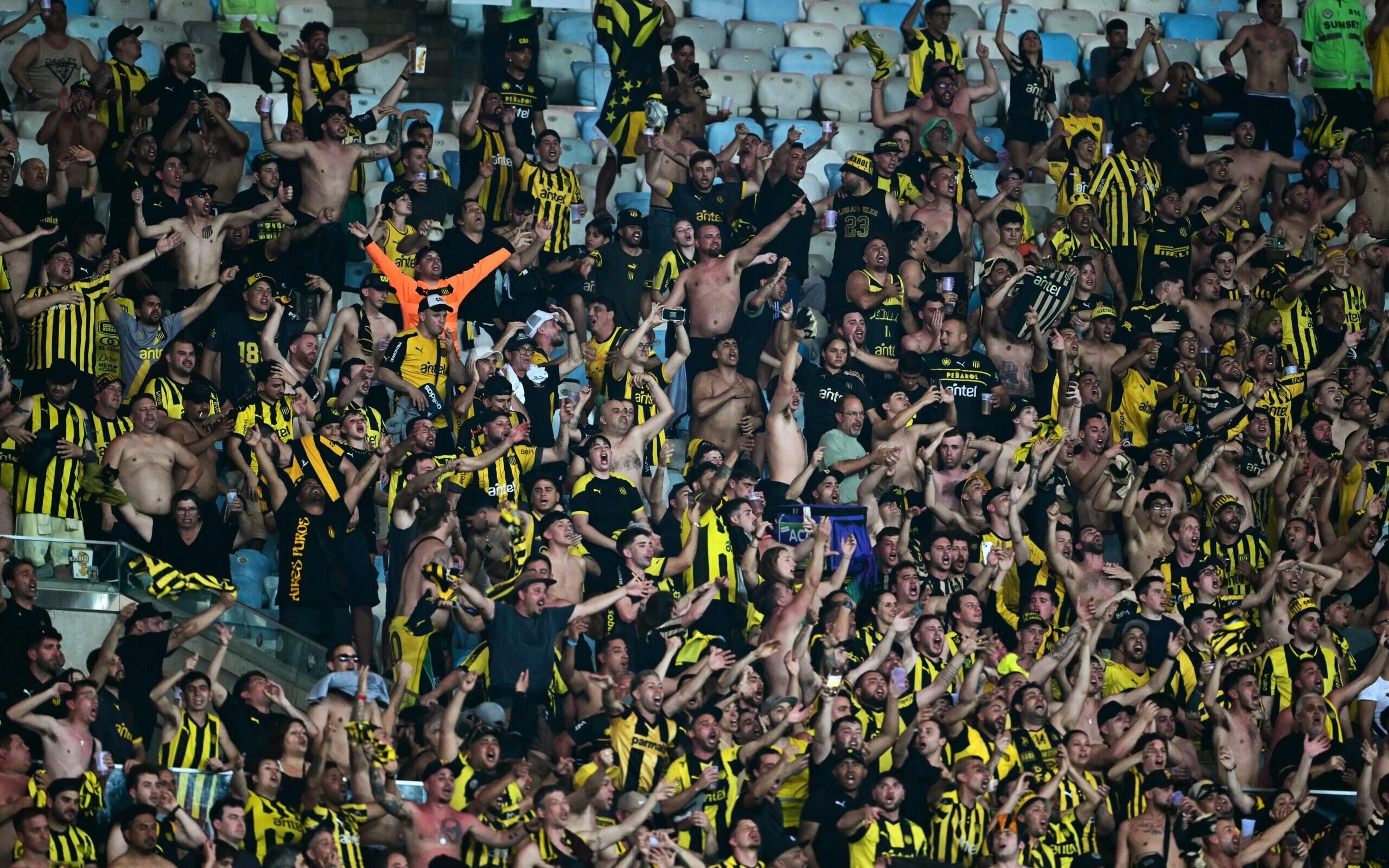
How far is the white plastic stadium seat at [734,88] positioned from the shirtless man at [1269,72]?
3.28m

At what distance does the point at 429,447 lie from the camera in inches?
525

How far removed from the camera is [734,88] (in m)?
17.2

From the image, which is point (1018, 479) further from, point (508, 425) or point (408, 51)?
point (408, 51)

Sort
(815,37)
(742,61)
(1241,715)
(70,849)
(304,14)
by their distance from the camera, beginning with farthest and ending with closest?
(815,37) → (742,61) → (304,14) → (1241,715) → (70,849)

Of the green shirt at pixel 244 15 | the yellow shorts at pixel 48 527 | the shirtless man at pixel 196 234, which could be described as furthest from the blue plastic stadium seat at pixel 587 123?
the yellow shorts at pixel 48 527

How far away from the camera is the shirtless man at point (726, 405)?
47.0 ft

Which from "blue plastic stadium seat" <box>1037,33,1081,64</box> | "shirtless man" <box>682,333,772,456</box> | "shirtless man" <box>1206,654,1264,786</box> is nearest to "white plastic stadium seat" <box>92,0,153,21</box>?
"shirtless man" <box>682,333,772,456</box>

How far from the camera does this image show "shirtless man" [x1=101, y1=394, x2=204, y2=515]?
512 inches

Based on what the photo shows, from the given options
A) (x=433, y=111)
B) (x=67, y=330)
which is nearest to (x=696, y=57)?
(x=433, y=111)

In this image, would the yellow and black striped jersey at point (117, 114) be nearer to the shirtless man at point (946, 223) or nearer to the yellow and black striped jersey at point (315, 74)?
the yellow and black striped jersey at point (315, 74)

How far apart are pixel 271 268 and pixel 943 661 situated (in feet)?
14.5

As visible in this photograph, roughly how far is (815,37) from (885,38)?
1.62 ft

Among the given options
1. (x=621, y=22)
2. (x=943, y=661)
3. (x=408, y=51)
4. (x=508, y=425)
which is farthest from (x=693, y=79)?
(x=943, y=661)

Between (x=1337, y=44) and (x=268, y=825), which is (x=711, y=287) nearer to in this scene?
(x=268, y=825)
